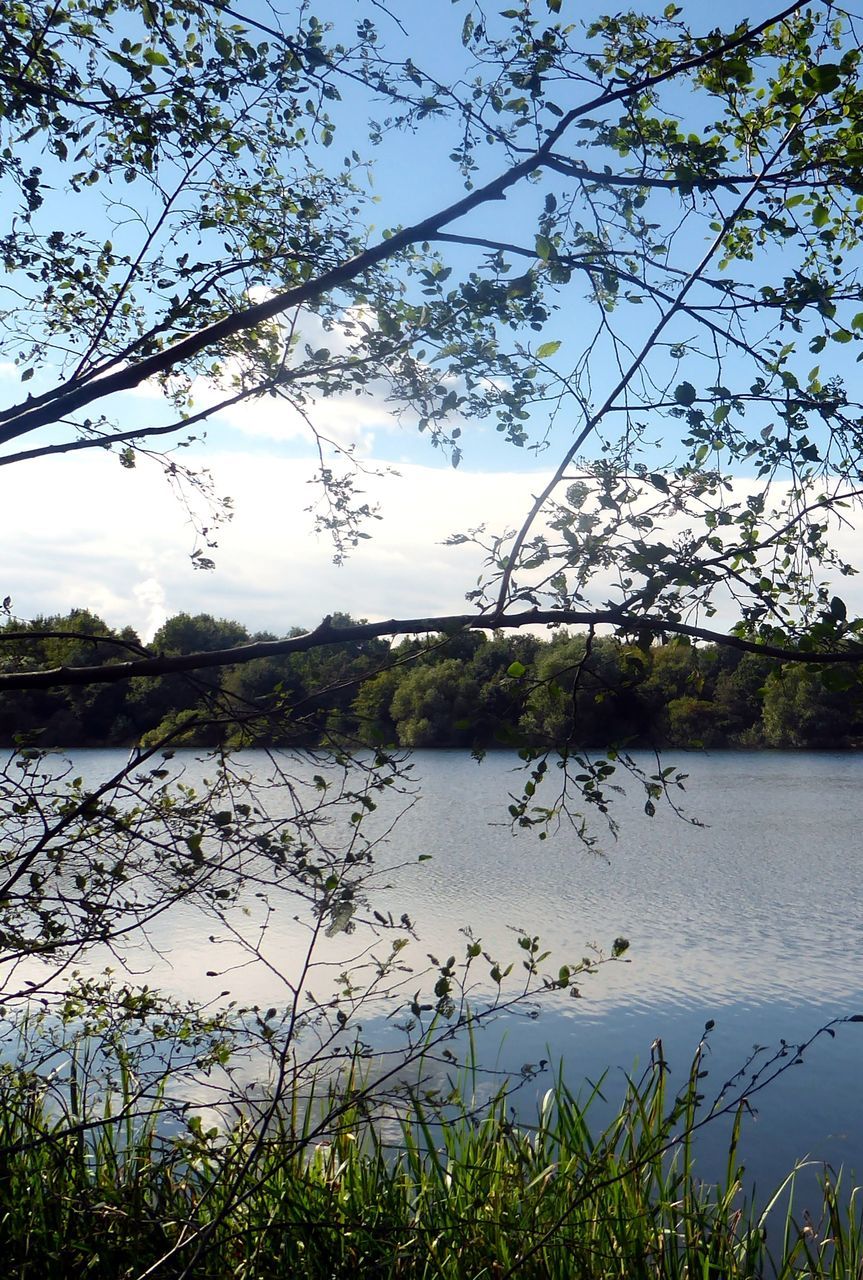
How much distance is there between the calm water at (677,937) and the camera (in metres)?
7.90

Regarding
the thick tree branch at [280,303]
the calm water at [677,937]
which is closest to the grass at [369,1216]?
the calm water at [677,937]

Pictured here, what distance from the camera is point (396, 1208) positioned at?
3.41 metres

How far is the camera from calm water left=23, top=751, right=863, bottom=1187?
25.9ft

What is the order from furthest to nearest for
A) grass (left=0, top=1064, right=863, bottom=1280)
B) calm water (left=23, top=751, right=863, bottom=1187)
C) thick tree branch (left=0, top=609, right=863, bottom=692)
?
calm water (left=23, top=751, right=863, bottom=1187)
grass (left=0, top=1064, right=863, bottom=1280)
thick tree branch (left=0, top=609, right=863, bottom=692)

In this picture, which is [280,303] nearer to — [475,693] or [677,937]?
[475,693]

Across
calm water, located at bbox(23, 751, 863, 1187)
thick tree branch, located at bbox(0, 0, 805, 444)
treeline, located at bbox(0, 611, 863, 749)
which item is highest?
thick tree branch, located at bbox(0, 0, 805, 444)

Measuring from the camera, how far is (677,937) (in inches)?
481

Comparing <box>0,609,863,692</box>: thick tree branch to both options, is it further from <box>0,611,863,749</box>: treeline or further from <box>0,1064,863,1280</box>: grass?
<box>0,1064,863,1280</box>: grass

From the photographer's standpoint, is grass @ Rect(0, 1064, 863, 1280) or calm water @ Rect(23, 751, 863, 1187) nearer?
grass @ Rect(0, 1064, 863, 1280)

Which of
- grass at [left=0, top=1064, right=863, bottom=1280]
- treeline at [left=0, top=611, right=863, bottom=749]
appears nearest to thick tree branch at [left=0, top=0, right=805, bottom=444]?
treeline at [left=0, top=611, right=863, bottom=749]

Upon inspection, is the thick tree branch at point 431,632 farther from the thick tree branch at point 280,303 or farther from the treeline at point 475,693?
the thick tree branch at point 280,303

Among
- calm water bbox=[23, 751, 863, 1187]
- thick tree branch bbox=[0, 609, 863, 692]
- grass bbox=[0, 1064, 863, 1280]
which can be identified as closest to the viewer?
thick tree branch bbox=[0, 609, 863, 692]

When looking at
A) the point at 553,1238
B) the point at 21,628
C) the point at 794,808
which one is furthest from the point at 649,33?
the point at 794,808

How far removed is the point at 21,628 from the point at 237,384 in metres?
1.26
